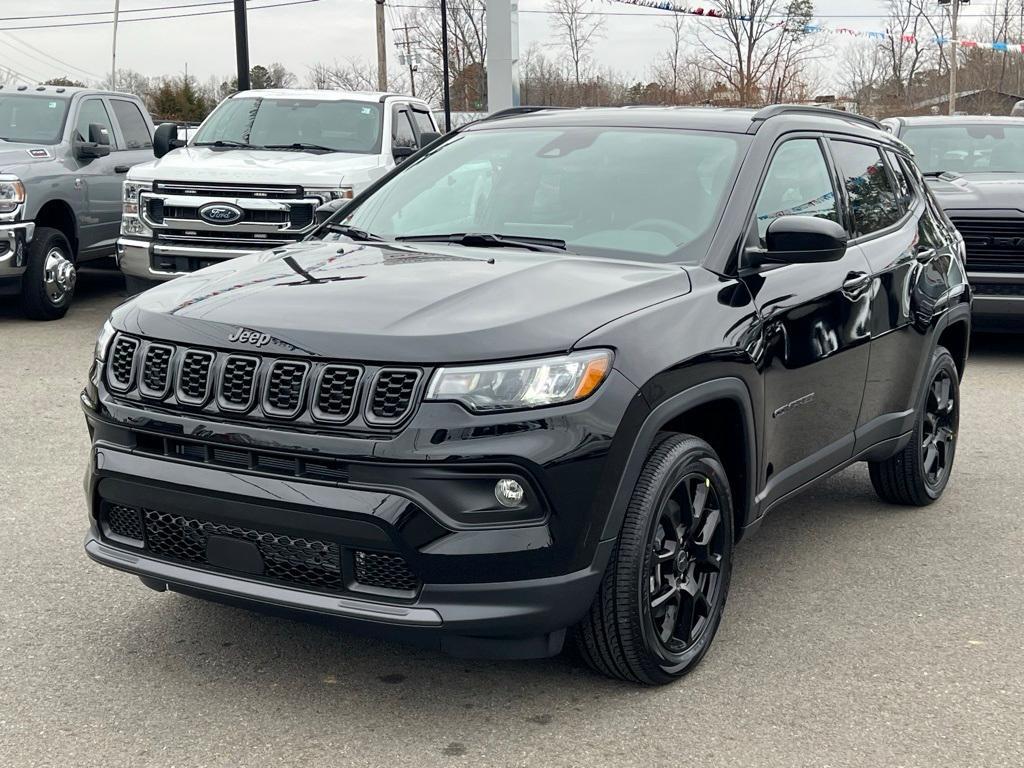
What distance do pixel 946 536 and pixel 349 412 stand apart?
3272 millimetres

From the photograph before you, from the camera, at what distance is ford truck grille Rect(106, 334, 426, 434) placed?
3264 mm

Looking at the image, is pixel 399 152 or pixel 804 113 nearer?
pixel 804 113

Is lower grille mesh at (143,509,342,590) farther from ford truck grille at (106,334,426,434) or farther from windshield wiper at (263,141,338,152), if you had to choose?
windshield wiper at (263,141,338,152)

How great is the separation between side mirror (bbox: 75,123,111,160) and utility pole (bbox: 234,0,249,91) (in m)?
5.08

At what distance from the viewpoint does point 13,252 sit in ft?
35.7

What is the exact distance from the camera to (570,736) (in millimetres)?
3504

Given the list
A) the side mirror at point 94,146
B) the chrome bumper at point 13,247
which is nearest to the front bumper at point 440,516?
the chrome bumper at point 13,247

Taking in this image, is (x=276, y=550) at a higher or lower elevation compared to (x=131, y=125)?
lower

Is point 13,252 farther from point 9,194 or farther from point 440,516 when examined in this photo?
point 440,516

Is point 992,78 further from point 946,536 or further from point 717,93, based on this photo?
point 946,536

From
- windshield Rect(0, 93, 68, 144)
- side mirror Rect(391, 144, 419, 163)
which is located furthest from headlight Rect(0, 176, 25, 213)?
side mirror Rect(391, 144, 419, 163)

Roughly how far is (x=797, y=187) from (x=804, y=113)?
1.55 feet

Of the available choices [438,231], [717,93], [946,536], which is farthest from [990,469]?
[717,93]

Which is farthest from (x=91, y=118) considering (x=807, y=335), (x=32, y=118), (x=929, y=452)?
(x=807, y=335)
